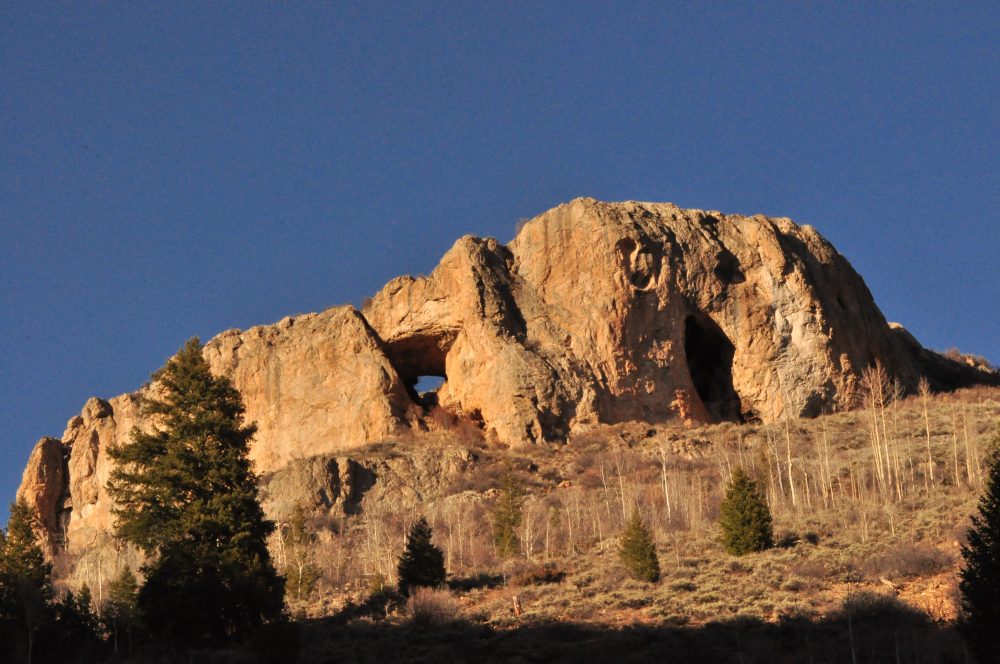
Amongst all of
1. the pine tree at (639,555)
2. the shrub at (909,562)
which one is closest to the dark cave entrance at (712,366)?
the pine tree at (639,555)

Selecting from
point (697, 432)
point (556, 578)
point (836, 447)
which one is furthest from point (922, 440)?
point (556, 578)

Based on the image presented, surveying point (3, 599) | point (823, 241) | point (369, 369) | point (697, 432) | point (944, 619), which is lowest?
point (944, 619)

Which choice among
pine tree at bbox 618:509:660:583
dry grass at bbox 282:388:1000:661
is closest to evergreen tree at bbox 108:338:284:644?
dry grass at bbox 282:388:1000:661

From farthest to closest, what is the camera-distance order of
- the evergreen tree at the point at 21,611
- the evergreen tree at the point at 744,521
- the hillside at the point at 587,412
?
the hillside at the point at 587,412, the evergreen tree at the point at 744,521, the evergreen tree at the point at 21,611

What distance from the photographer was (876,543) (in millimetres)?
44188

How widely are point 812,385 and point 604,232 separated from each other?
42.6 feet

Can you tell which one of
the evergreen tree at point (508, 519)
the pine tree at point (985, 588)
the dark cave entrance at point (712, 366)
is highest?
the dark cave entrance at point (712, 366)

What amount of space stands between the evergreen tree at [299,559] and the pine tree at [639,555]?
382 inches

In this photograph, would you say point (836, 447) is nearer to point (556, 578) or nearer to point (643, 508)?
point (643, 508)

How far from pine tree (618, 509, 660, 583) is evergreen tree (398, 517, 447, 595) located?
5.31m

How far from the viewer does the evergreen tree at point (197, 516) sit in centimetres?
3569

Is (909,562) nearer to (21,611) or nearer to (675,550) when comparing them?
(675,550)

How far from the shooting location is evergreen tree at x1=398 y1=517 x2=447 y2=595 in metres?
41.6

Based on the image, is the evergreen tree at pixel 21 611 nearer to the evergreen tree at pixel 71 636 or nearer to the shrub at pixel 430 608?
the evergreen tree at pixel 71 636
